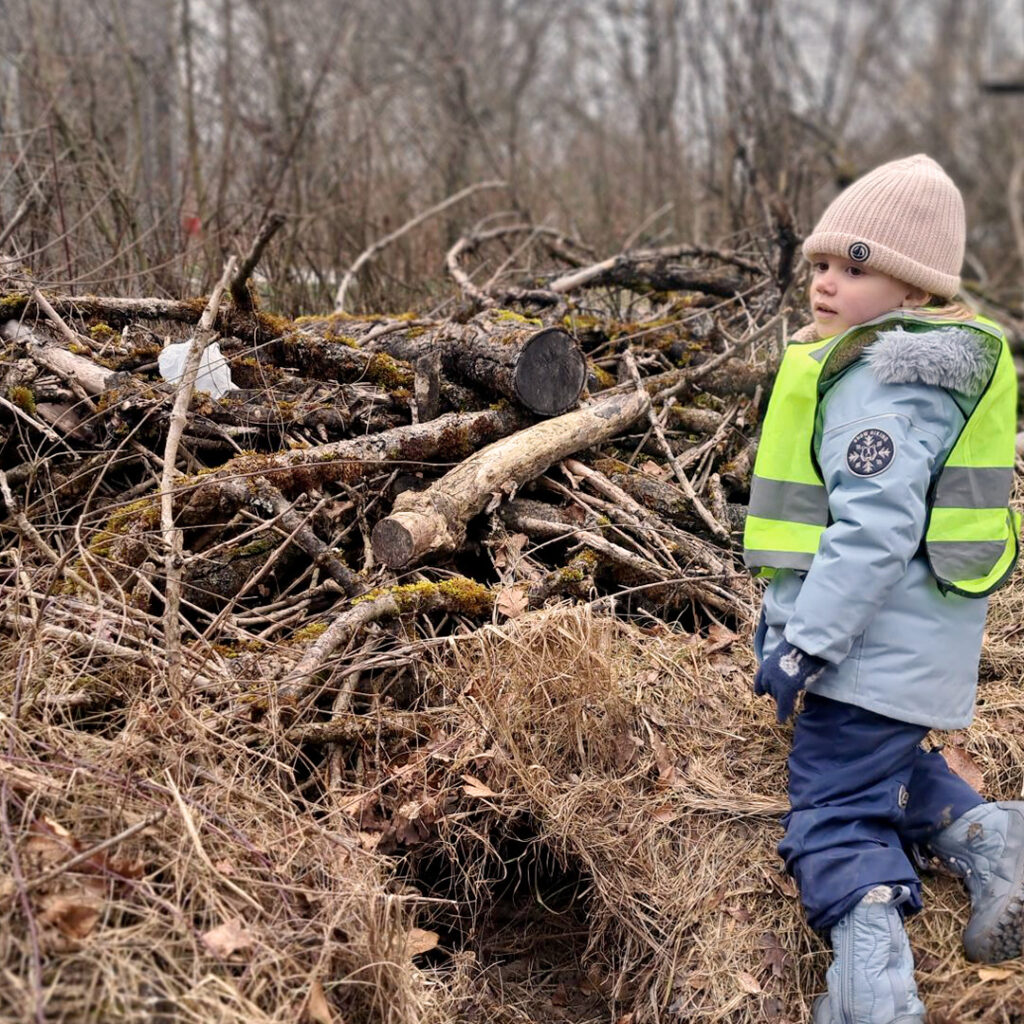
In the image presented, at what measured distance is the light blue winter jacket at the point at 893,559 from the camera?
2.49 meters

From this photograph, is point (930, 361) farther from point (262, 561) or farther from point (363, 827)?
point (262, 561)

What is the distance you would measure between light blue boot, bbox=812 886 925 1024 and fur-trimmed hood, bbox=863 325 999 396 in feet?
4.43

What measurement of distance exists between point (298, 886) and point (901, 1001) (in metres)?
1.58

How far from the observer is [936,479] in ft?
8.61

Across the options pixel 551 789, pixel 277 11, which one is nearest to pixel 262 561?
pixel 551 789

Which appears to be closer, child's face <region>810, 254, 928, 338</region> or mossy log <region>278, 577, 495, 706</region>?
child's face <region>810, 254, 928, 338</region>

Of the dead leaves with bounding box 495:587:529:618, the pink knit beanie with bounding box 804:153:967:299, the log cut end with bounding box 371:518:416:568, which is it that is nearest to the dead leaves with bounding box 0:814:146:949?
the log cut end with bounding box 371:518:416:568

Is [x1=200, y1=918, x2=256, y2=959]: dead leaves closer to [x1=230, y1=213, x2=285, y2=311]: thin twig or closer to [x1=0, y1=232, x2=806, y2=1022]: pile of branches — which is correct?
[x1=0, y1=232, x2=806, y2=1022]: pile of branches

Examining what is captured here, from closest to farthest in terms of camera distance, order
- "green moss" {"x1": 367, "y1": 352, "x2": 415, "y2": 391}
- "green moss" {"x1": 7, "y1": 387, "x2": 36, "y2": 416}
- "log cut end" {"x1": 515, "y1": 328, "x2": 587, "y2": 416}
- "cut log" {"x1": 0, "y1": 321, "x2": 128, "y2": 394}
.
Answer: "green moss" {"x1": 7, "y1": 387, "x2": 36, "y2": 416} → "cut log" {"x1": 0, "y1": 321, "x2": 128, "y2": 394} → "log cut end" {"x1": 515, "y1": 328, "x2": 587, "y2": 416} → "green moss" {"x1": 367, "y1": 352, "x2": 415, "y2": 391}

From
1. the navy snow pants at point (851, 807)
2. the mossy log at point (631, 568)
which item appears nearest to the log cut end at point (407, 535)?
the mossy log at point (631, 568)

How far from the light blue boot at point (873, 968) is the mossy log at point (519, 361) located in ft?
8.15

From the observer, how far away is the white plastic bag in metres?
4.14

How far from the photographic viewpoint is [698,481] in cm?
468

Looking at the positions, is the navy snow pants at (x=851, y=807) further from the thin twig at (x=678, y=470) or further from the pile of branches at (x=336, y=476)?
the thin twig at (x=678, y=470)
